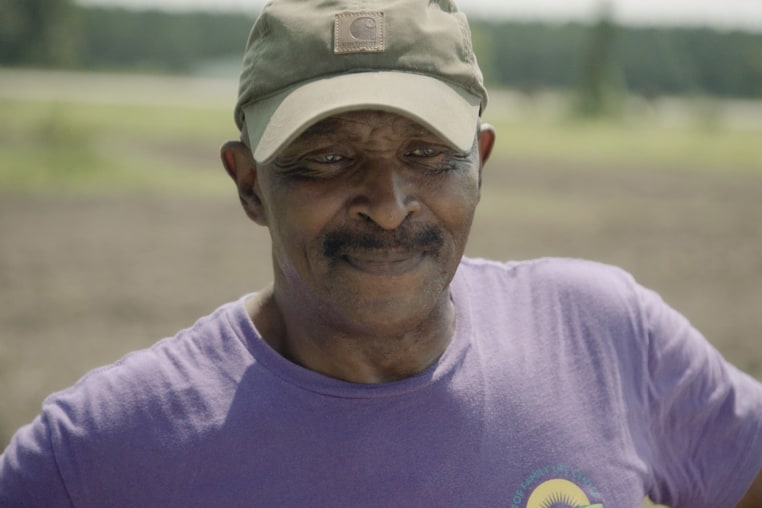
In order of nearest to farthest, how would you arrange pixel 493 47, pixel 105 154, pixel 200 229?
pixel 200 229, pixel 105 154, pixel 493 47

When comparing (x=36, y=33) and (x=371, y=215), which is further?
(x=36, y=33)

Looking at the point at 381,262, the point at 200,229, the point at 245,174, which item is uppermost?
the point at 245,174

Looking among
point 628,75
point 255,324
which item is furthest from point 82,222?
point 628,75

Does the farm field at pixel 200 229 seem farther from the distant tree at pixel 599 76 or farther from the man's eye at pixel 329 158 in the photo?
the distant tree at pixel 599 76

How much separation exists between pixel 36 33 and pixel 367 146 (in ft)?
165

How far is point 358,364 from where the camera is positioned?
6.04 ft

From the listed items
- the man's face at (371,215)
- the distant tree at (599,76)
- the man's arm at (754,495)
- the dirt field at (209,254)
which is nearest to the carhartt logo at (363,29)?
the man's face at (371,215)

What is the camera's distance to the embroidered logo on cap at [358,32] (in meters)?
1.69

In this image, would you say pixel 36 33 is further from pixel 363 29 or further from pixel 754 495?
pixel 754 495

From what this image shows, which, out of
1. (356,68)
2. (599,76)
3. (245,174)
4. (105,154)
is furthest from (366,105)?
(599,76)

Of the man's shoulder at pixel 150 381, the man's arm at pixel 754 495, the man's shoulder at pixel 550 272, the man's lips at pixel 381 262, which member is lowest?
the man's arm at pixel 754 495

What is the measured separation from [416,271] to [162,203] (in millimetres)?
10638

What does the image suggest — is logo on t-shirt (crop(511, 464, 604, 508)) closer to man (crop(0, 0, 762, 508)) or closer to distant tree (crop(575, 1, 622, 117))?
man (crop(0, 0, 762, 508))

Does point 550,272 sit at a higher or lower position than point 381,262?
lower
